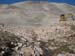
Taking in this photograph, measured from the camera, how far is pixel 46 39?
24938mm

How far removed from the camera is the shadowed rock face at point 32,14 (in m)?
34.2

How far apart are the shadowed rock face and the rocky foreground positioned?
17.3 feet

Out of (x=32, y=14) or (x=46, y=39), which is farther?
(x=32, y=14)

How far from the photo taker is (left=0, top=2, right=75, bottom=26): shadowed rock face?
3425cm

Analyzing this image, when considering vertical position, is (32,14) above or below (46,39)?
below

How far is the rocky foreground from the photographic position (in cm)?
1895

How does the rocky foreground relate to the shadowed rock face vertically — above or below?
above

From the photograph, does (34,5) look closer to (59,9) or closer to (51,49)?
(59,9)

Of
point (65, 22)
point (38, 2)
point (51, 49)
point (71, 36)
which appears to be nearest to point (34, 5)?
point (38, 2)

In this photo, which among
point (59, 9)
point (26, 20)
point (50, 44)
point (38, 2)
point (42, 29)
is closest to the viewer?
point (50, 44)

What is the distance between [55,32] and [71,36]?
1.59 m

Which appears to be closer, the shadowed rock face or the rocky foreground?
the rocky foreground

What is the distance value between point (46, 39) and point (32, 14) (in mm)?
15871

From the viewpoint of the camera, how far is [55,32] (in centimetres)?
2614
